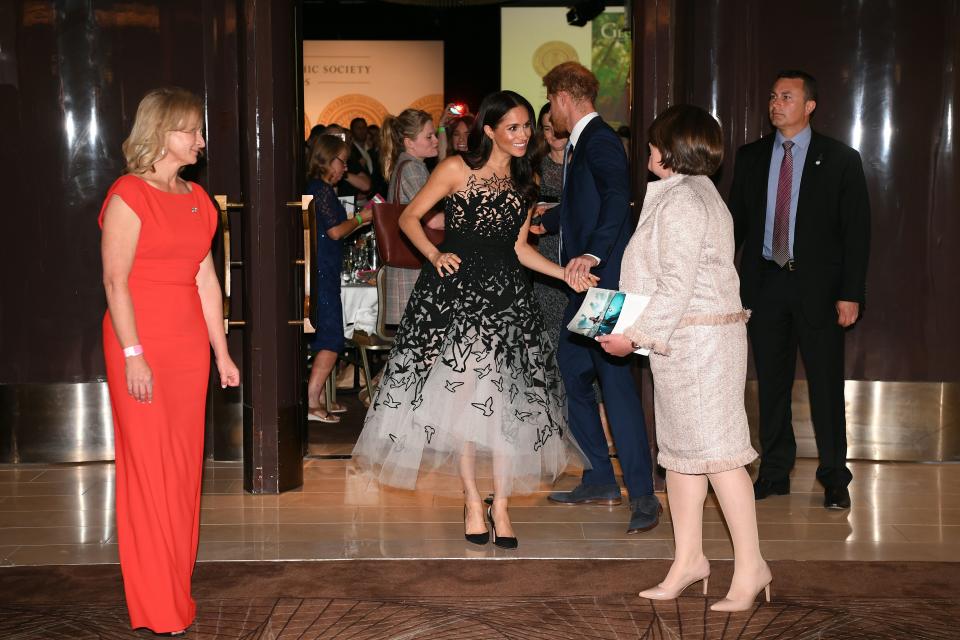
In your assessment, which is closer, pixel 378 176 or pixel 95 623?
pixel 95 623

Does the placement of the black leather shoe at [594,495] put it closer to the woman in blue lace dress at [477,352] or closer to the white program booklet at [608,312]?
the woman in blue lace dress at [477,352]

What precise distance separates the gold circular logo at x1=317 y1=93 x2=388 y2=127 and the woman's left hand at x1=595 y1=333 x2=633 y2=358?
12768 millimetres

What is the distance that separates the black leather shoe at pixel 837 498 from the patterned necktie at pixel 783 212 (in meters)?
1.04

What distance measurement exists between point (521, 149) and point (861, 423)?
2.81 metres

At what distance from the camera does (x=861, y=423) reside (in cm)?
597

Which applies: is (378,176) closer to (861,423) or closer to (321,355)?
(321,355)

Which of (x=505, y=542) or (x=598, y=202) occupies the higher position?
(x=598, y=202)

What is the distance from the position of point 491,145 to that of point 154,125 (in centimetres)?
147

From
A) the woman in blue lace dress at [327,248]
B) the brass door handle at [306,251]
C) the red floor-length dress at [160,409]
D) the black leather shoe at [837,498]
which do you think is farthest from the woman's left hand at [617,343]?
the woman in blue lace dress at [327,248]

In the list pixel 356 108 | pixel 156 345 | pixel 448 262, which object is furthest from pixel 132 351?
pixel 356 108

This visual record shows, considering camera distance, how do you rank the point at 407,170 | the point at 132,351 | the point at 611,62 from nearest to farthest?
the point at 132,351, the point at 407,170, the point at 611,62

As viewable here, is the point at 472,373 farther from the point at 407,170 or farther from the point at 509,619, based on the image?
the point at 407,170

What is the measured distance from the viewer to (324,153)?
6707 mm

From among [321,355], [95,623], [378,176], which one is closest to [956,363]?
[321,355]
